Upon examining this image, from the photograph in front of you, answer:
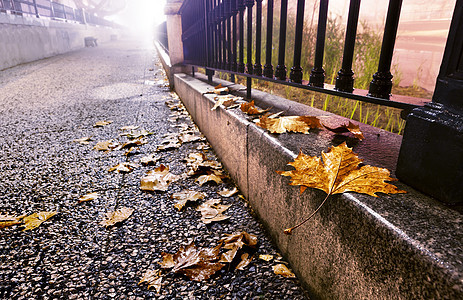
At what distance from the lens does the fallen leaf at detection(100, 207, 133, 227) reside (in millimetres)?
1539

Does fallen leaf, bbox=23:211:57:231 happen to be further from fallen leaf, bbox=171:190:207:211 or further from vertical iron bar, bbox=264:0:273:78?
vertical iron bar, bbox=264:0:273:78

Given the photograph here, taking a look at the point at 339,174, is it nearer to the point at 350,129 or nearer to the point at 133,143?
the point at 350,129

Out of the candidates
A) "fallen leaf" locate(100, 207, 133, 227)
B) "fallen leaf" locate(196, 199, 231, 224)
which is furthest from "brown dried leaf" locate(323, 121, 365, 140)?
"fallen leaf" locate(100, 207, 133, 227)

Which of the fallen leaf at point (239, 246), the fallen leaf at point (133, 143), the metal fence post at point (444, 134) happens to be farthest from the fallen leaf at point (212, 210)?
the fallen leaf at point (133, 143)

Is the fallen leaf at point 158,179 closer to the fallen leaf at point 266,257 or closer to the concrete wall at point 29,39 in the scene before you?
the fallen leaf at point 266,257

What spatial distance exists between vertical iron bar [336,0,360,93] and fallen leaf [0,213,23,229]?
1.91 meters

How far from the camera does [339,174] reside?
95cm

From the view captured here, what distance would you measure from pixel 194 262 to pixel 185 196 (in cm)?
59

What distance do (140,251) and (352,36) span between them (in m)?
1.45

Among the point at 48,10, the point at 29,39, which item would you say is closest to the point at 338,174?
the point at 29,39

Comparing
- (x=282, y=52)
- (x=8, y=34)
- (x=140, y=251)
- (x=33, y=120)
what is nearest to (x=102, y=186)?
(x=140, y=251)

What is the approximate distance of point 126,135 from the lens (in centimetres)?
295

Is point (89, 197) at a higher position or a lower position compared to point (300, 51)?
lower

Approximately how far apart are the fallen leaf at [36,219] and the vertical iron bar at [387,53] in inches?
72.6
